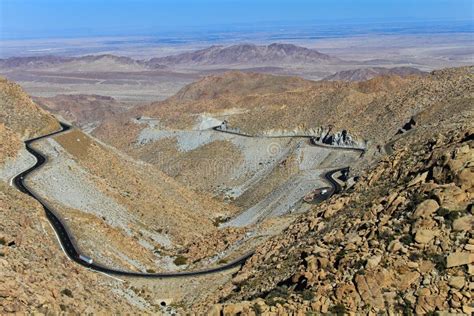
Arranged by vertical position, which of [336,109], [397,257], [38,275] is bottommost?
[336,109]

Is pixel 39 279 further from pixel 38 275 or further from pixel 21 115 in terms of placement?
pixel 21 115

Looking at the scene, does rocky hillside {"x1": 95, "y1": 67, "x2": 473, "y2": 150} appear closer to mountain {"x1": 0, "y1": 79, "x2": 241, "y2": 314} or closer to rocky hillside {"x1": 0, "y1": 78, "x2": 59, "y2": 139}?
mountain {"x1": 0, "y1": 79, "x2": 241, "y2": 314}

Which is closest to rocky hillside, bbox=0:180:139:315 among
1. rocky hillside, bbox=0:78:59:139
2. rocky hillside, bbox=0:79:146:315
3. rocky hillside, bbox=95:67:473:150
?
rocky hillside, bbox=0:79:146:315

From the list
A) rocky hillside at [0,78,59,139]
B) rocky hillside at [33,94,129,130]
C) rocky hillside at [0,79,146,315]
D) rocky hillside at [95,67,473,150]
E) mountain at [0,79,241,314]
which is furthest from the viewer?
rocky hillside at [33,94,129,130]

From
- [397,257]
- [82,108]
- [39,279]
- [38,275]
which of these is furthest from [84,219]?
[82,108]

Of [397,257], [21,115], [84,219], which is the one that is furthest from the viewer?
[21,115]

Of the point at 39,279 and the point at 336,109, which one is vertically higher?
the point at 39,279

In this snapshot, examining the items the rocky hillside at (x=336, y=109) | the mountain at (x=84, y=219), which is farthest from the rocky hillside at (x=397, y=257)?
the rocky hillside at (x=336, y=109)
